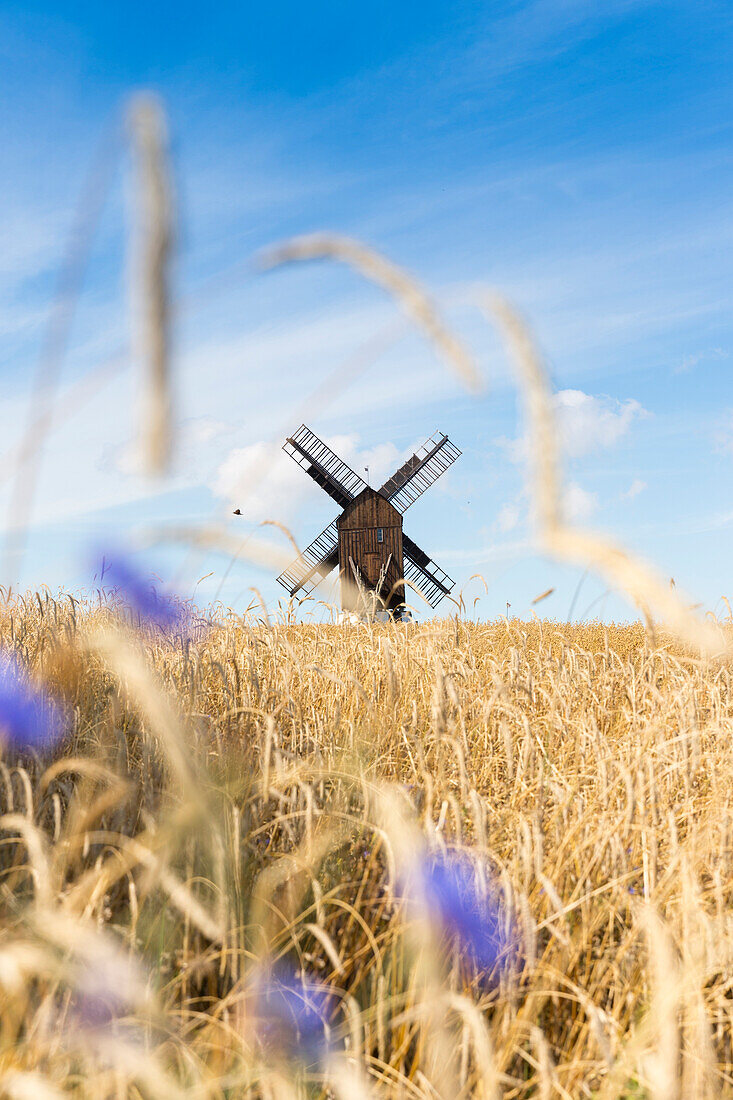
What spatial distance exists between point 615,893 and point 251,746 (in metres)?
1.61

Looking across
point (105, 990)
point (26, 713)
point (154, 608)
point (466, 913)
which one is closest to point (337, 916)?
point (466, 913)

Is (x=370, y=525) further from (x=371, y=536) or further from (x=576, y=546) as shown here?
(x=576, y=546)

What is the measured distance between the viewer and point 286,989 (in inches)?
81.4

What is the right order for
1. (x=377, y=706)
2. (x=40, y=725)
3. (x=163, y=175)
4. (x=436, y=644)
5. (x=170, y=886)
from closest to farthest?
(x=163, y=175)
(x=170, y=886)
(x=40, y=725)
(x=377, y=706)
(x=436, y=644)

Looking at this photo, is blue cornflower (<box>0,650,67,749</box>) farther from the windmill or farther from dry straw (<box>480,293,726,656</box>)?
the windmill

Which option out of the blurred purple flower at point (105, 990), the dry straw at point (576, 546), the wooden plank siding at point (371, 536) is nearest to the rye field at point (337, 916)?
the blurred purple flower at point (105, 990)

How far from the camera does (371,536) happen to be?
26.9 meters

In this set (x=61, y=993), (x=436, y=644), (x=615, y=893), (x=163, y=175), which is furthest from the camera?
(x=436, y=644)

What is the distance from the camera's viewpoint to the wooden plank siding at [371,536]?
86.8 ft

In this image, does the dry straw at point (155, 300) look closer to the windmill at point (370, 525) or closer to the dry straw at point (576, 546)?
the dry straw at point (576, 546)

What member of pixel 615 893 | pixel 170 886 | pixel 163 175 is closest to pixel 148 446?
pixel 163 175

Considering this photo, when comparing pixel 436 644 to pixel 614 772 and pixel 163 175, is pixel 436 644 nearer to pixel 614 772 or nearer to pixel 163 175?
pixel 614 772

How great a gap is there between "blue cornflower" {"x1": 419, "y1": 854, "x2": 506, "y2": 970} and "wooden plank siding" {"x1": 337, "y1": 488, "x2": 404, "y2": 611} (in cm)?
2366

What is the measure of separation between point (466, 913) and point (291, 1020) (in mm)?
588
